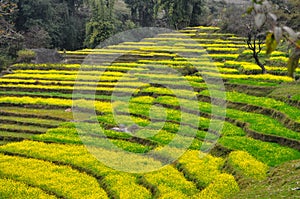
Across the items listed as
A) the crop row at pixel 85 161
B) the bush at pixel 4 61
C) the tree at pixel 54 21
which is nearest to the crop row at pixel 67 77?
the bush at pixel 4 61

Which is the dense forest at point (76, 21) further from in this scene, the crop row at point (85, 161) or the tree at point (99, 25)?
the crop row at point (85, 161)

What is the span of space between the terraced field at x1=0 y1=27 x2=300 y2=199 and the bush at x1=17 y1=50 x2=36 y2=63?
3.22 m

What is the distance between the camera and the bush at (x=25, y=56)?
37.8 metres

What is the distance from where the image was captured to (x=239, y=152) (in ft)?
47.3

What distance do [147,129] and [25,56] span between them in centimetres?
2318

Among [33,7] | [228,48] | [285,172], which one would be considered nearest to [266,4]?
[285,172]

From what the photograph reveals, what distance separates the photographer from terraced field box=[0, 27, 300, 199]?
43.1 feet

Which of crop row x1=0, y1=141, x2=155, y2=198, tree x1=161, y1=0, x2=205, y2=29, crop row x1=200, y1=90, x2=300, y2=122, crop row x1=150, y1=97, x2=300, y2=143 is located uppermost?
tree x1=161, y1=0, x2=205, y2=29

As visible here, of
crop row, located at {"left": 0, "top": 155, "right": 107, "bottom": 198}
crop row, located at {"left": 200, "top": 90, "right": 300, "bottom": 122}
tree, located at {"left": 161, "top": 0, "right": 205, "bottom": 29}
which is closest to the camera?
crop row, located at {"left": 0, "top": 155, "right": 107, "bottom": 198}

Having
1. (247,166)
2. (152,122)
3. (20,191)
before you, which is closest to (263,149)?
(247,166)

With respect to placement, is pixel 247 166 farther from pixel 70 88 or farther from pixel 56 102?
pixel 70 88

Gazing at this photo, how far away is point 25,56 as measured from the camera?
1495 inches

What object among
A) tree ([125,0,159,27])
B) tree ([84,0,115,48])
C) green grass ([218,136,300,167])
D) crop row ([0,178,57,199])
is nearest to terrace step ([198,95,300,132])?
green grass ([218,136,300,167])

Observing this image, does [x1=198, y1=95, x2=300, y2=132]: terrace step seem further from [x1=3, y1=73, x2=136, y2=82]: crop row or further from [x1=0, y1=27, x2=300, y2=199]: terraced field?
[x1=3, y1=73, x2=136, y2=82]: crop row
